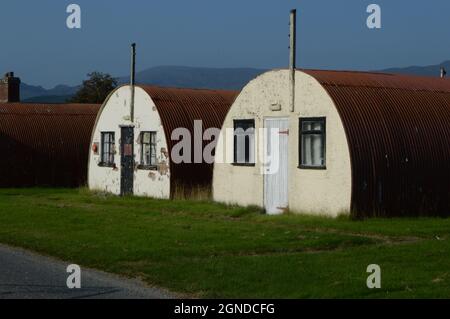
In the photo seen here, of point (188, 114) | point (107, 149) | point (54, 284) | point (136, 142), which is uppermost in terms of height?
point (188, 114)

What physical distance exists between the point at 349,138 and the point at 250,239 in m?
5.10

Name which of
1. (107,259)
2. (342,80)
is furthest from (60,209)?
(107,259)

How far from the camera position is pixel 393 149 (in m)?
20.9

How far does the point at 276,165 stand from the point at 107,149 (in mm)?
11303

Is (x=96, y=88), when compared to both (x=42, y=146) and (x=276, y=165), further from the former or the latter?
(x=276, y=165)

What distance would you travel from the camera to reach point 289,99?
22500 millimetres

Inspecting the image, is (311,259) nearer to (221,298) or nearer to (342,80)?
(221,298)

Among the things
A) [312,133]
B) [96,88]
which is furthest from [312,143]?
[96,88]

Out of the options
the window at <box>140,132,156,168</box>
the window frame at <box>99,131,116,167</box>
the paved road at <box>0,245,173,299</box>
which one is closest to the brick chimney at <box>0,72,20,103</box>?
the window frame at <box>99,131,116,167</box>

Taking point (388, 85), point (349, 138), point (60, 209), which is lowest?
point (60, 209)

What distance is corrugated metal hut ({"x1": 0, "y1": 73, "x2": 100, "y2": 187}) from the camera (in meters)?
36.4

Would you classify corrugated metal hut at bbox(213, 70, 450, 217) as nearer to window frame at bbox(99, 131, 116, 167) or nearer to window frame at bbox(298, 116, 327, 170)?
window frame at bbox(298, 116, 327, 170)

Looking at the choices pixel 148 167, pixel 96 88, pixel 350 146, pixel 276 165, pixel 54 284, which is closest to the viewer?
pixel 54 284
